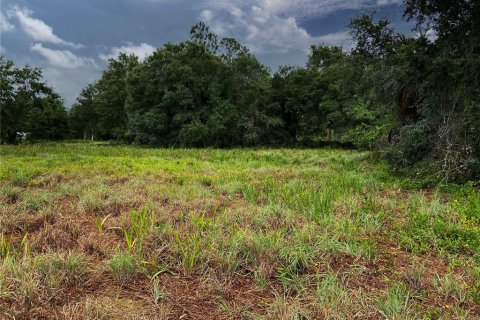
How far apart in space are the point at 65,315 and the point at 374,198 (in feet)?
18.2

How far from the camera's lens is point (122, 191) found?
22.9ft

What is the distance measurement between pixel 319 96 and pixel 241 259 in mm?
30209

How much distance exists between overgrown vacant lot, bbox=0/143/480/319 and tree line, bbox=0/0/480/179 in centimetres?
351

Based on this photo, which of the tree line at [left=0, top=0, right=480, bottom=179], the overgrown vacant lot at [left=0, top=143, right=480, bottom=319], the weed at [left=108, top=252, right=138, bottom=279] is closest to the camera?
the overgrown vacant lot at [left=0, top=143, right=480, bottom=319]

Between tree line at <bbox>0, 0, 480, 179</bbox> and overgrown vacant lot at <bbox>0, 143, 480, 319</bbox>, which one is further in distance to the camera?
tree line at <bbox>0, 0, 480, 179</bbox>

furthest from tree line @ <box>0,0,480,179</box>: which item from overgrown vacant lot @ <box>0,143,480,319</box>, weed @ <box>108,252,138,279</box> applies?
weed @ <box>108,252,138,279</box>

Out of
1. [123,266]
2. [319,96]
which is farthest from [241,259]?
[319,96]

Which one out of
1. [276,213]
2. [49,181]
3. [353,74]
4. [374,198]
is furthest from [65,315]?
[353,74]

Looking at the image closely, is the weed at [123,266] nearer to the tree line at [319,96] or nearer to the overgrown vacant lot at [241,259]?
the overgrown vacant lot at [241,259]

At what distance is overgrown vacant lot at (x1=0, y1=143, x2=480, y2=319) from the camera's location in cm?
281

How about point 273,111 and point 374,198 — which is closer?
point 374,198

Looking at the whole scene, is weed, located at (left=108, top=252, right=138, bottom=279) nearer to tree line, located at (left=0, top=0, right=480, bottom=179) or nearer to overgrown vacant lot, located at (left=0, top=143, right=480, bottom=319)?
overgrown vacant lot, located at (left=0, top=143, right=480, bottom=319)

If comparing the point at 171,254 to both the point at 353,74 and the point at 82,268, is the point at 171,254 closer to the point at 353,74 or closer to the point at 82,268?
the point at 82,268

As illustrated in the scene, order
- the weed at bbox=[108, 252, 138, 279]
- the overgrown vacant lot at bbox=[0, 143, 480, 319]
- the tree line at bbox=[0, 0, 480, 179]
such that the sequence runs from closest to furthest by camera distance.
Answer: the overgrown vacant lot at bbox=[0, 143, 480, 319]
the weed at bbox=[108, 252, 138, 279]
the tree line at bbox=[0, 0, 480, 179]
